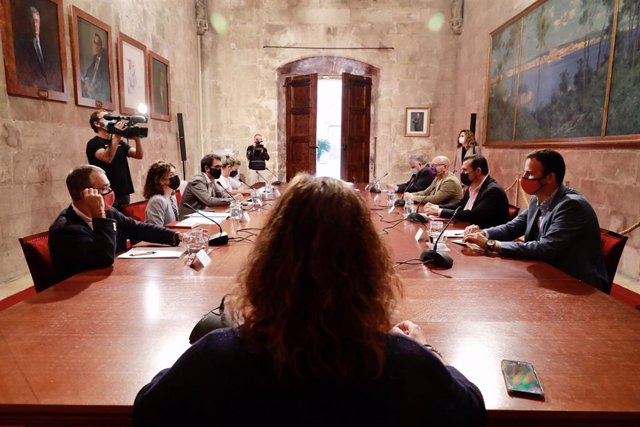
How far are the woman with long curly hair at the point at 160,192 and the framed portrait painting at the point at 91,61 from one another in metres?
2.12

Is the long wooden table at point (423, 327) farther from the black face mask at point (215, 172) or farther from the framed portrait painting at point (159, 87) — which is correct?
the framed portrait painting at point (159, 87)

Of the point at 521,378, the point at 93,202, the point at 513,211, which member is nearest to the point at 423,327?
the point at 521,378

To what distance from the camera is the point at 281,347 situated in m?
0.73

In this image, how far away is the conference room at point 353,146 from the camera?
1.15 meters

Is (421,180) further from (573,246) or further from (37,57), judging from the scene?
(37,57)

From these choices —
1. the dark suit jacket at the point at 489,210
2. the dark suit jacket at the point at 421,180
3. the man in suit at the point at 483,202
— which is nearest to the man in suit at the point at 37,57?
the man in suit at the point at 483,202

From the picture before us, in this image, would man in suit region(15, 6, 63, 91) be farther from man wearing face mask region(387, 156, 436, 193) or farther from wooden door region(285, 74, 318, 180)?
wooden door region(285, 74, 318, 180)

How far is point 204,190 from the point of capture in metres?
4.51

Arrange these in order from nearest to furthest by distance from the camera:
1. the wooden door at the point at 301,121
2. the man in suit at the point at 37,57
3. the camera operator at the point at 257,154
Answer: the man in suit at the point at 37,57, the camera operator at the point at 257,154, the wooden door at the point at 301,121

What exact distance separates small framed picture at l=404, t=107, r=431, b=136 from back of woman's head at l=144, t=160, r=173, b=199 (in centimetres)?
705

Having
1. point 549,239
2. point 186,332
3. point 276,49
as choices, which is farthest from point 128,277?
point 276,49

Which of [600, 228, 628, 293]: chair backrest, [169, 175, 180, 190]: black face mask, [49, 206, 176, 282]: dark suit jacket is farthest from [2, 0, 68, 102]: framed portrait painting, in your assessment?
[600, 228, 628, 293]: chair backrest

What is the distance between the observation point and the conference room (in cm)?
115

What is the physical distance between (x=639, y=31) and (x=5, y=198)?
5755 millimetres
